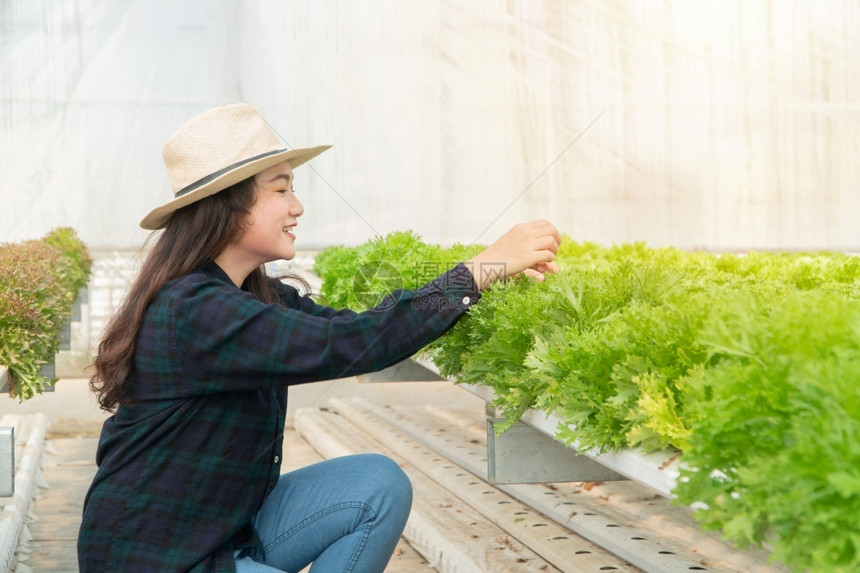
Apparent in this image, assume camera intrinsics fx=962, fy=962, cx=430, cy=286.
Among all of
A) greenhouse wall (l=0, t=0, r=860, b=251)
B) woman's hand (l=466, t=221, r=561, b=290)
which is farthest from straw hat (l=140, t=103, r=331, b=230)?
greenhouse wall (l=0, t=0, r=860, b=251)

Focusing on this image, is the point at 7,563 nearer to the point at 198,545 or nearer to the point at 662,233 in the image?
the point at 198,545

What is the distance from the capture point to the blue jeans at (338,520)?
2.42 metres

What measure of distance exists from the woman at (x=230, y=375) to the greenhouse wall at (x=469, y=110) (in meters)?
8.68

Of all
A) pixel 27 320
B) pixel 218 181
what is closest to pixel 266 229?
pixel 218 181

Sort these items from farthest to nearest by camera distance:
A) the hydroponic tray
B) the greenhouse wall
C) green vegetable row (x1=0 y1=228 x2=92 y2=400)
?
the greenhouse wall < green vegetable row (x1=0 y1=228 x2=92 y2=400) < the hydroponic tray

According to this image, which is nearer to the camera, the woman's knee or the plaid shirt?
the plaid shirt

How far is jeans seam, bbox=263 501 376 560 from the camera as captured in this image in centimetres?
242

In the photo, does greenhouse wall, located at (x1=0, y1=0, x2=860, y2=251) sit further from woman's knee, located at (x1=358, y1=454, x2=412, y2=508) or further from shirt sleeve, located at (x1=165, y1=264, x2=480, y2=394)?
shirt sleeve, located at (x1=165, y1=264, x2=480, y2=394)

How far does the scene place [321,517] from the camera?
2447mm

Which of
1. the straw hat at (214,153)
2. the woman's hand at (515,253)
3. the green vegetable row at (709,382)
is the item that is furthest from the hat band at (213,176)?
the green vegetable row at (709,382)

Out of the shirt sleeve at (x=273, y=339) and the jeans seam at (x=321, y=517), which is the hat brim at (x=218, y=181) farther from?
the jeans seam at (x=321, y=517)

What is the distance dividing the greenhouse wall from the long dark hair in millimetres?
8653

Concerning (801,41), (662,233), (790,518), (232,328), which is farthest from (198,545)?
(801,41)

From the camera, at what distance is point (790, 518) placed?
1336 mm
